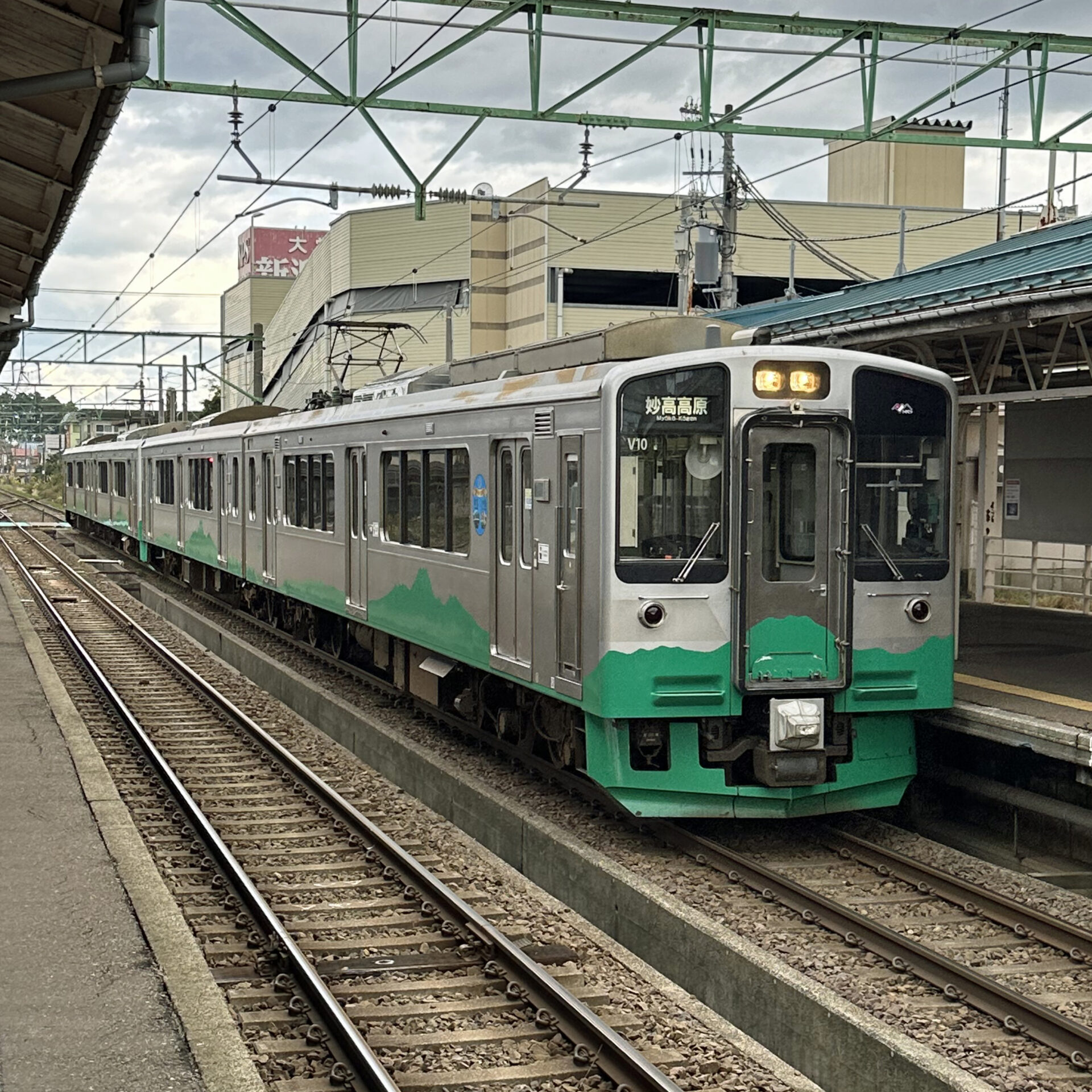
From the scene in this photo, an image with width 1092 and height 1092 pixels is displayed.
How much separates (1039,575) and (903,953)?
41.8 ft

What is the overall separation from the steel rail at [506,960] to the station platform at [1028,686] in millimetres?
3255

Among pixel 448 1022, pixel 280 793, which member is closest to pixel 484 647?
pixel 280 793

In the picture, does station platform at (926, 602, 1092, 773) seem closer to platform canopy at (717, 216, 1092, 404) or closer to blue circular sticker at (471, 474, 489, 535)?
platform canopy at (717, 216, 1092, 404)

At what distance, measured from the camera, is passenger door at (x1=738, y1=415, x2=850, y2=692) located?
27.5 ft

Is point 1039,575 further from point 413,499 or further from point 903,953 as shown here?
point 903,953

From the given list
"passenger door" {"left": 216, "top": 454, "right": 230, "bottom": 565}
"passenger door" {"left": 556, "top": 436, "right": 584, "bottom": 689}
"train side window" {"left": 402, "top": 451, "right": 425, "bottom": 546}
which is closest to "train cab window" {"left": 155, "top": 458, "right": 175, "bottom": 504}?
"passenger door" {"left": 216, "top": 454, "right": 230, "bottom": 565}

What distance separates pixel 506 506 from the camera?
9914mm

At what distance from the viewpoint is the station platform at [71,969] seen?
195 inches

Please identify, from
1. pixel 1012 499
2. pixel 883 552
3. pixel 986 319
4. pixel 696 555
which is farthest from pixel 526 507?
pixel 1012 499

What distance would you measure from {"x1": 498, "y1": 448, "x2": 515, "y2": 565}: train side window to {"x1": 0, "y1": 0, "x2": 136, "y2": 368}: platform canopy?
126 inches

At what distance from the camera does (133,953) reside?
6.19 meters

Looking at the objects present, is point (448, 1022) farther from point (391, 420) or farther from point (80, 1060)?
point (391, 420)

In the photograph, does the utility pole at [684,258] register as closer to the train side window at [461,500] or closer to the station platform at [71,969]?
the train side window at [461,500]

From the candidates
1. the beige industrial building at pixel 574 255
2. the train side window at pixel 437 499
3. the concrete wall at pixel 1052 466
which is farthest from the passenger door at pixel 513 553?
the beige industrial building at pixel 574 255
